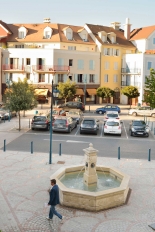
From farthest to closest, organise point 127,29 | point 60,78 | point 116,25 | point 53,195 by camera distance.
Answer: point 116,25 → point 127,29 → point 60,78 → point 53,195

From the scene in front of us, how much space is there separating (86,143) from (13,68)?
1279 inches

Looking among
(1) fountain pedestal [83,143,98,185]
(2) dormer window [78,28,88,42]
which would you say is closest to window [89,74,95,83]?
(2) dormer window [78,28,88,42]

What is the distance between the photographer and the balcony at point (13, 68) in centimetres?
5250

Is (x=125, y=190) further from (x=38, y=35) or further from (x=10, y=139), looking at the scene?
(x=38, y=35)

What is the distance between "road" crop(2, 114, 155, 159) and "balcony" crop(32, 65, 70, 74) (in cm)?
2421

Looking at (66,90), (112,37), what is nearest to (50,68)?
(66,90)

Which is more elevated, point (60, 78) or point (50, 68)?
point (50, 68)

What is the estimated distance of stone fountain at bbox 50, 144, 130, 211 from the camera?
39.2 ft

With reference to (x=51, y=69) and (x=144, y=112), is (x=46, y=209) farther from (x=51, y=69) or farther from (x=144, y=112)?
(x=51, y=69)

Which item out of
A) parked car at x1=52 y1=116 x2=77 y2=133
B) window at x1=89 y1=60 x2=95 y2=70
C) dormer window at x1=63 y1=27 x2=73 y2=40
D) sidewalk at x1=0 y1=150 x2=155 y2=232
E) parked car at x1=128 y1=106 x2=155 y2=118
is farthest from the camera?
dormer window at x1=63 y1=27 x2=73 y2=40

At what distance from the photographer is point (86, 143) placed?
24.2m

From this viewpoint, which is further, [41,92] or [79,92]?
[79,92]

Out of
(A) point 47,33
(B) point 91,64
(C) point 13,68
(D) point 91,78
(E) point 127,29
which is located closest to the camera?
(C) point 13,68

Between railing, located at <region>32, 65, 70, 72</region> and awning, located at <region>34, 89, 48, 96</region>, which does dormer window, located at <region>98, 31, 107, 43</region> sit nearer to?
railing, located at <region>32, 65, 70, 72</region>
